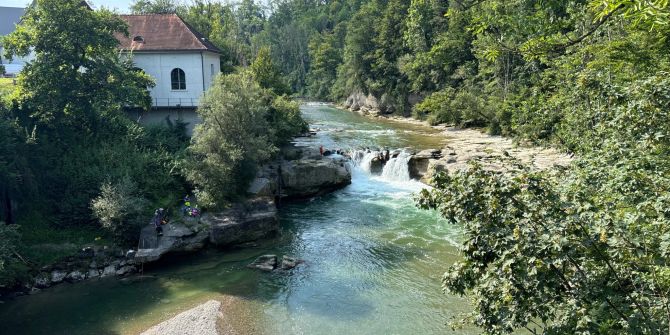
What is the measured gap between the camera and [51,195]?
1994cm

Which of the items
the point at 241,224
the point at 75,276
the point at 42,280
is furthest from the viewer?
the point at 241,224

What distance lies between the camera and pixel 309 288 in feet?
52.2

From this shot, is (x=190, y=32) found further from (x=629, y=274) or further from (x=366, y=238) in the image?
(x=629, y=274)

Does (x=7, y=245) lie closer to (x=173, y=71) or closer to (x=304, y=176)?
(x=304, y=176)

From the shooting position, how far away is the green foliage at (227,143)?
20.4 meters

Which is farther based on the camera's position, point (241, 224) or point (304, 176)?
point (304, 176)

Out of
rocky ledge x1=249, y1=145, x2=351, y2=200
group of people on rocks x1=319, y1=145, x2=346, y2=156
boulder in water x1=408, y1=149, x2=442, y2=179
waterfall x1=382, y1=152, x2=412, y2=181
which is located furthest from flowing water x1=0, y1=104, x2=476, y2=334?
group of people on rocks x1=319, y1=145, x2=346, y2=156

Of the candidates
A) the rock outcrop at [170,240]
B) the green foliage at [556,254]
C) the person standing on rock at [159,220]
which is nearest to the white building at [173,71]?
the person standing on rock at [159,220]

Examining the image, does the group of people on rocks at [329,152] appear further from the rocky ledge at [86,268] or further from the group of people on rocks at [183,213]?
the rocky ledge at [86,268]

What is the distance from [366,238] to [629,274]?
573 inches

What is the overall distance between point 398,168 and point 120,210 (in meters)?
16.5

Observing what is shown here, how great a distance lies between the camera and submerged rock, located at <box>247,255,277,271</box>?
17.4m

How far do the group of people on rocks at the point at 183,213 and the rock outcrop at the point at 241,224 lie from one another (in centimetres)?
54

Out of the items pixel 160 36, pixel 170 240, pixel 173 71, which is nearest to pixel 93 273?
pixel 170 240
